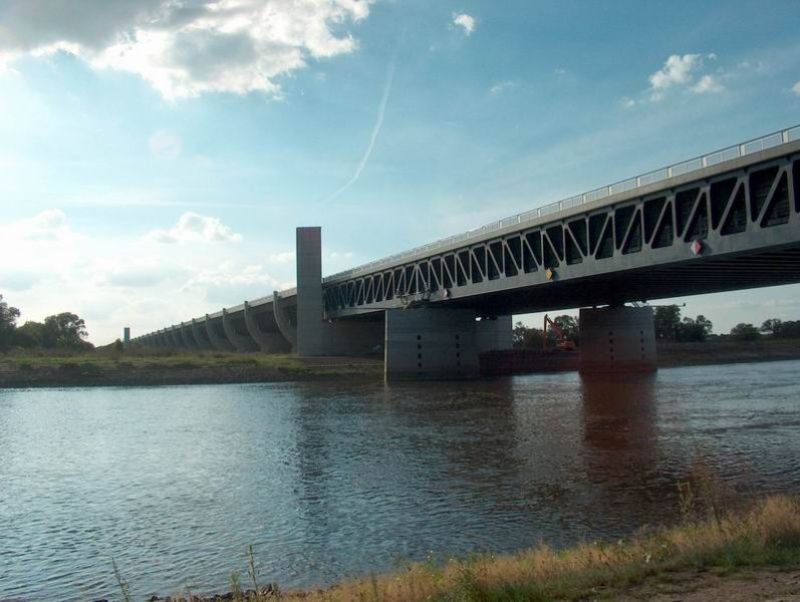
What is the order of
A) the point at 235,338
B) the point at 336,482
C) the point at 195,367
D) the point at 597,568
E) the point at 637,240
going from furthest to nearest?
the point at 235,338 < the point at 195,367 < the point at 637,240 < the point at 336,482 < the point at 597,568

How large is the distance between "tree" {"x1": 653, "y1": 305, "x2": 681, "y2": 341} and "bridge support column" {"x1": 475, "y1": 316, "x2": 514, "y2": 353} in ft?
239

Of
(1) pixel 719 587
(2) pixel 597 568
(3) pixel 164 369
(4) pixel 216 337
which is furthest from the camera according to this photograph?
(4) pixel 216 337

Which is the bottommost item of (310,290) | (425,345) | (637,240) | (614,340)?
(614,340)

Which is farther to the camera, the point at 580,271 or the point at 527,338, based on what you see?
the point at 527,338

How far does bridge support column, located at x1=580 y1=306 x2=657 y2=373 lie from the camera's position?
3632 inches

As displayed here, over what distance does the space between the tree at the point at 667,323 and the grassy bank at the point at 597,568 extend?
173218mm

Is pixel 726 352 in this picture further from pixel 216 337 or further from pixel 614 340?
pixel 216 337

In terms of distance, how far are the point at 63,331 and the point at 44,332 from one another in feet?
39.2

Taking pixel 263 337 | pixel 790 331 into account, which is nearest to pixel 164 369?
pixel 263 337

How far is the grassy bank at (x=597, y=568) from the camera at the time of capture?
849 centimetres

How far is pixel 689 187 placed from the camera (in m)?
41.0

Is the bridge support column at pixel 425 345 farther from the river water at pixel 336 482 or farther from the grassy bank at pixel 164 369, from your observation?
the river water at pixel 336 482

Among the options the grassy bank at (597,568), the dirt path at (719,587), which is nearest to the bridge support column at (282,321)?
the grassy bank at (597,568)

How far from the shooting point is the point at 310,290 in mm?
115812
